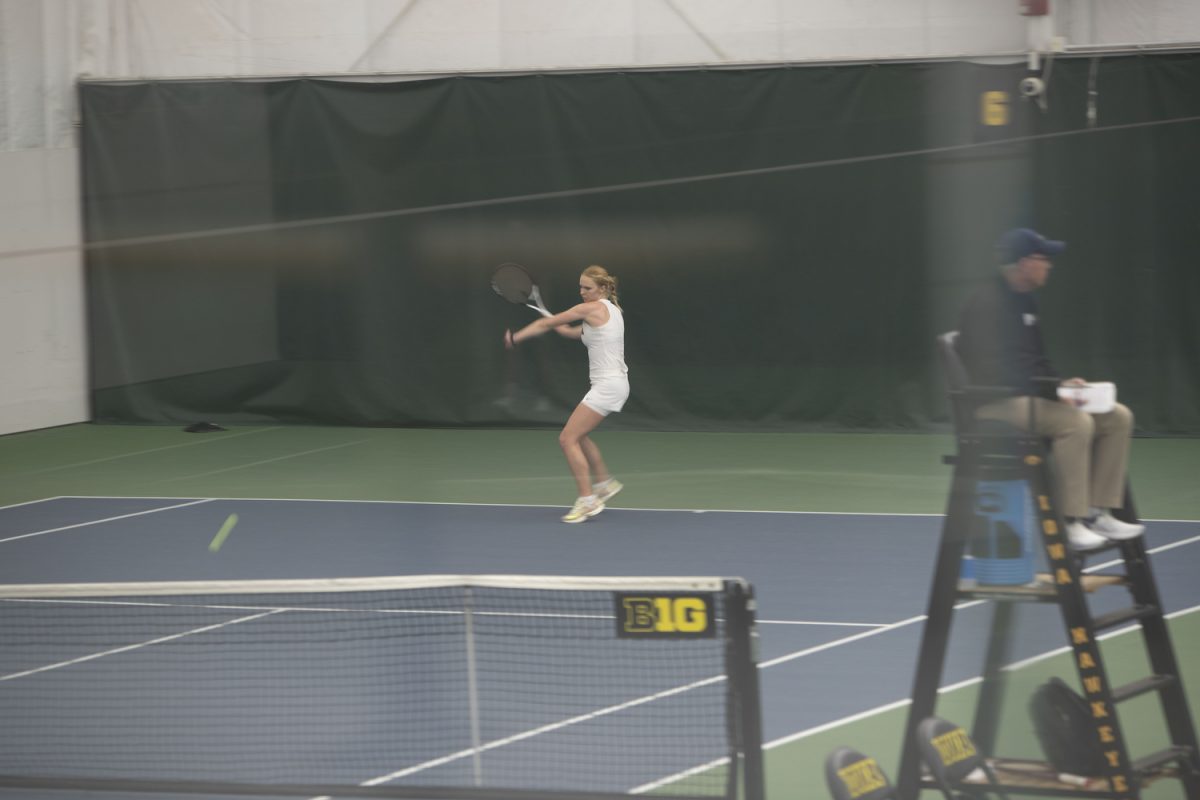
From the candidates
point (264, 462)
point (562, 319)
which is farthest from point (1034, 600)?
point (264, 462)

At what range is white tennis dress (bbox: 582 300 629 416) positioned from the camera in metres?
9.03

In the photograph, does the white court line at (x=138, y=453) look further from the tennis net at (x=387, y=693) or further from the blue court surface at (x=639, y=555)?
the tennis net at (x=387, y=693)

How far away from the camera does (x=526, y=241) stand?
13.4 metres

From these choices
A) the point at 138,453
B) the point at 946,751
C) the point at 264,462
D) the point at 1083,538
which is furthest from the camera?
the point at 138,453

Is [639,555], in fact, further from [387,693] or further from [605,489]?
[387,693]

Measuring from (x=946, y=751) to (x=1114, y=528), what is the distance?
73 cm

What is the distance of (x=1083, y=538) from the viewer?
3826mm

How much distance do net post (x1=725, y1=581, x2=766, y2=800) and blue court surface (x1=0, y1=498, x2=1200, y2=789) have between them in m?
1.69

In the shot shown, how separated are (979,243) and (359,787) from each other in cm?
255

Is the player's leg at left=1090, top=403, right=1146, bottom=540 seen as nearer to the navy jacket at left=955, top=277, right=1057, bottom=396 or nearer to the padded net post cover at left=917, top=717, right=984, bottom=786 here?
the navy jacket at left=955, top=277, right=1057, bottom=396

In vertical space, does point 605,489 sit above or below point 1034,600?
below

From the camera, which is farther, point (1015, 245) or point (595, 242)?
point (595, 242)

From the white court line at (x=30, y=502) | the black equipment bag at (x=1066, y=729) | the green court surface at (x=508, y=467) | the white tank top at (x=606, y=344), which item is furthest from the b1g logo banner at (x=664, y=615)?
the white court line at (x=30, y=502)

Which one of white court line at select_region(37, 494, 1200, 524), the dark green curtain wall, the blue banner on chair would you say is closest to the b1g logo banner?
the blue banner on chair
